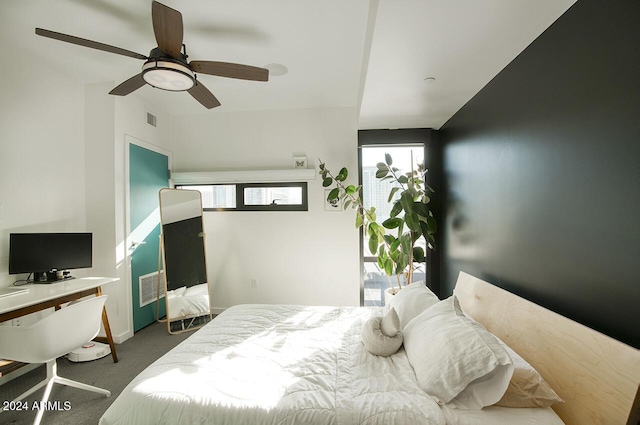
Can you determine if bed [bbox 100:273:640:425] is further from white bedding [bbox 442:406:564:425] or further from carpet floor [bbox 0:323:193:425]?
carpet floor [bbox 0:323:193:425]

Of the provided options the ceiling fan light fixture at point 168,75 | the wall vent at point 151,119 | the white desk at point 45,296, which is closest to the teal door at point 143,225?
the wall vent at point 151,119

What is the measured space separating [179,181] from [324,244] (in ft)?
7.13

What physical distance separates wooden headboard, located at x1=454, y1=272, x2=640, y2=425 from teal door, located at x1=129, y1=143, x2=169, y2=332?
11.7ft

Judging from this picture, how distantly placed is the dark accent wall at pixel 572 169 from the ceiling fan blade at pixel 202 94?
219 centimetres

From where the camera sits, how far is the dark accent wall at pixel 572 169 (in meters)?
1.05

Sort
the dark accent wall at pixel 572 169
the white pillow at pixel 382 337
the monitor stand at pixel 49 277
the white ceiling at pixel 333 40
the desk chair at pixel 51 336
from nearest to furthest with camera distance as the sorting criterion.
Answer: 1. the dark accent wall at pixel 572 169
2. the white ceiling at pixel 333 40
3. the white pillow at pixel 382 337
4. the desk chair at pixel 51 336
5. the monitor stand at pixel 49 277

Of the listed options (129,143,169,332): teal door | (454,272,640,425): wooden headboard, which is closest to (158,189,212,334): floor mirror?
(129,143,169,332): teal door

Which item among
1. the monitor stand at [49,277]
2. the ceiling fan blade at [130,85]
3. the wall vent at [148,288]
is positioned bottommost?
the wall vent at [148,288]

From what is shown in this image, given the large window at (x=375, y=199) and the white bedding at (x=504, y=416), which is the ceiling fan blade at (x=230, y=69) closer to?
the large window at (x=375, y=199)

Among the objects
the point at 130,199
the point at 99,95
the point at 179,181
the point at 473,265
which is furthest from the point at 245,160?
the point at 473,265

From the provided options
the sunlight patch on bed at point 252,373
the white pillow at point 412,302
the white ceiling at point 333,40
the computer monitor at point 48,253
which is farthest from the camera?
the computer monitor at point 48,253

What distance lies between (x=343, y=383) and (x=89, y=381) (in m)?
2.29

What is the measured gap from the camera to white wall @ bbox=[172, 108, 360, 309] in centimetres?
348

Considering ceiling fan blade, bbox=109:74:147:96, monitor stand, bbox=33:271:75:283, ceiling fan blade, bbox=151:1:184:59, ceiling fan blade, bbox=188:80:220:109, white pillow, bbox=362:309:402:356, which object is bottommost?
white pillow, bbox=362:309:402:356
